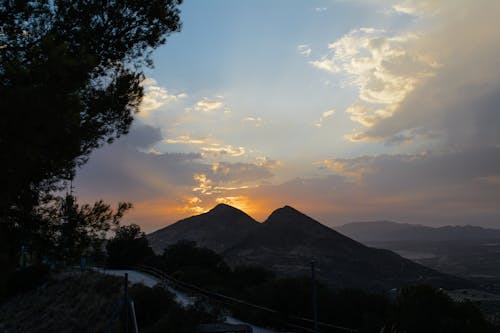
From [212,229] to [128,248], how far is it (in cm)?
8678

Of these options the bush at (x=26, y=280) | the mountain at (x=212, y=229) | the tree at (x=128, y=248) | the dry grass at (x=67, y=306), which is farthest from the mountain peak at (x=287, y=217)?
the dry grass at (x=67, y=306)

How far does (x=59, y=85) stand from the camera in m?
9.25

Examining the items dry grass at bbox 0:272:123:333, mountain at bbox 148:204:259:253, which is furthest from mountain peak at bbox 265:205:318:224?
dry grass at bbox 0:272:123:333

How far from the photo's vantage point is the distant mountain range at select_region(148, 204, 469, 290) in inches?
3551

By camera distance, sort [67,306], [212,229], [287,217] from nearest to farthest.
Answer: [67,306], [287,217], [212,229]

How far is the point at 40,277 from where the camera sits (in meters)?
43.1

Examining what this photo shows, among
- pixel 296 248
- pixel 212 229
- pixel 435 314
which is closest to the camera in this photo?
pixel 435 314

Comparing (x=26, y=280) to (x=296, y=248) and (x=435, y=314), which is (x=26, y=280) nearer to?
(x=435, y=314)

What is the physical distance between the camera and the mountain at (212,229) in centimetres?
13300

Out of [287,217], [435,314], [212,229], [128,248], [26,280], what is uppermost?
[287,217]

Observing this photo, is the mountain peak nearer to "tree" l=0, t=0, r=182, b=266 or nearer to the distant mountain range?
the distant mountain range

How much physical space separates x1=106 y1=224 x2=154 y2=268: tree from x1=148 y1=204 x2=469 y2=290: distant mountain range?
31.0m

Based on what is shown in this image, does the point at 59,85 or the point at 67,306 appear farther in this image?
the point at 67,306

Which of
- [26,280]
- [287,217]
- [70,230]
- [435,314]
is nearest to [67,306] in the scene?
[26,280]
